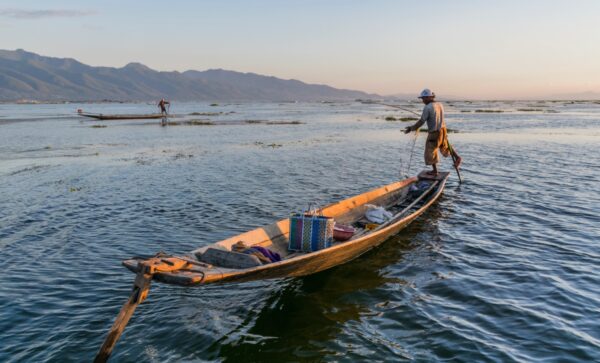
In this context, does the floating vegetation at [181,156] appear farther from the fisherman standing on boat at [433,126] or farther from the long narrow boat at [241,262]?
the long narrow boat at [241,262]

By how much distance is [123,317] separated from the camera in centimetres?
562

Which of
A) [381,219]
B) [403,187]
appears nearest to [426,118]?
[403,187]

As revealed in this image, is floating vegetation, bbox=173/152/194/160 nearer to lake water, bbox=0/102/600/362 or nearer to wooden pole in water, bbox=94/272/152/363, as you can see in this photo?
lake water, bbox=0/102/600/362

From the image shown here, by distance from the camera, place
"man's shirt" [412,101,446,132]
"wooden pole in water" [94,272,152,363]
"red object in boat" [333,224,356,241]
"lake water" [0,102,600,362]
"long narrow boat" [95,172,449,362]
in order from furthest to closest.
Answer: "man's shirt" [412,101,446,132], "red object in boat" [333,224,356,241], "lake water" [0,102,600,362], "long narrow boat" [95,172,449,362], "wooden pole in water" [94,272,152,363]

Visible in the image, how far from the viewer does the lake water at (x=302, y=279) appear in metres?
6.82

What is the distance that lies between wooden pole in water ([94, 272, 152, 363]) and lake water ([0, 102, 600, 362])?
0.88 m

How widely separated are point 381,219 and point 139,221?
24.3 ft

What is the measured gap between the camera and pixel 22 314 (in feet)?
25.2

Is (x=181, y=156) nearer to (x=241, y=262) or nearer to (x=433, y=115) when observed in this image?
(x=433, y=115)

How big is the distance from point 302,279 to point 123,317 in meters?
4.25

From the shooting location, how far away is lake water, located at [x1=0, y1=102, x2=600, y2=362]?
6.82 metres

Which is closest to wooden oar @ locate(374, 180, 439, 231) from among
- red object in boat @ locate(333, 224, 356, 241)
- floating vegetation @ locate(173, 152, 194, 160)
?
red object in boat @ locate(333, 224, 356, 241)

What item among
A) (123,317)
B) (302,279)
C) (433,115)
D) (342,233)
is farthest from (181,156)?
(123,317)

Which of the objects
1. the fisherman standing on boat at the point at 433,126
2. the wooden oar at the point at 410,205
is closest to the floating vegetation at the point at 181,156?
the fisherman standing on boat at the point at 433,126
